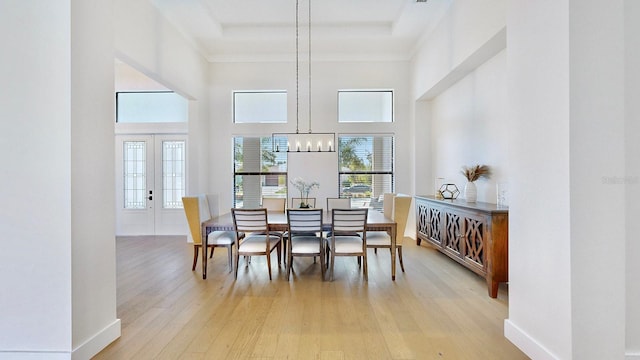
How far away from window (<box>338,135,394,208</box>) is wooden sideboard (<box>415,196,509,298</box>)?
1619 mm

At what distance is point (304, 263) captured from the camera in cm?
447

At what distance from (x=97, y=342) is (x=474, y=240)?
3.61 metres

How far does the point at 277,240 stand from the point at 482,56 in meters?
3.59

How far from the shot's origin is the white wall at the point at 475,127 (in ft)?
12.7

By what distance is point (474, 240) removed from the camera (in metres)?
3.47

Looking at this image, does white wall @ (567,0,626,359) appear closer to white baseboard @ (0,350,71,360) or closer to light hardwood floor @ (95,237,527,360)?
light hardwood floor @ (95,237,527,360)

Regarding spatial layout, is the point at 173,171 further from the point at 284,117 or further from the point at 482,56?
the point at 482,56

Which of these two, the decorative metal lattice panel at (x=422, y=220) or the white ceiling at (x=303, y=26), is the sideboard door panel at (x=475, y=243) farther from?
the white ceiling at (x=303, y=26)

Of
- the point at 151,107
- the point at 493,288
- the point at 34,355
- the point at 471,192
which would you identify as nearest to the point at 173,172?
the point at 151,107

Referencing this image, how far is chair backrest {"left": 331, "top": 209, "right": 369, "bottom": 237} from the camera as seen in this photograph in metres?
3.57

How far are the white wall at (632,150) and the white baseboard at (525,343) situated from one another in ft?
1.63

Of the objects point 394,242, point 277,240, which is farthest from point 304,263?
point 394,242

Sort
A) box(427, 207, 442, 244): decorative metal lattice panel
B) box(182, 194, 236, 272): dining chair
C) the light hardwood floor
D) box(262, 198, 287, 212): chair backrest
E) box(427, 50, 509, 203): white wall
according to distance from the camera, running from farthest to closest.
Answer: box(262, 198, 287, 212): chair backrest, box(427, 207, 442, 244): decorative metal lattice panel, box(182, 194, 236, 272): dining chair, box(427, 50, 509, 203): white wall, the light hardwood floor

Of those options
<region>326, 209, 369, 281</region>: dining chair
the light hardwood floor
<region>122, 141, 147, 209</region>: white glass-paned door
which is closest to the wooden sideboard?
the light hardwood floor
